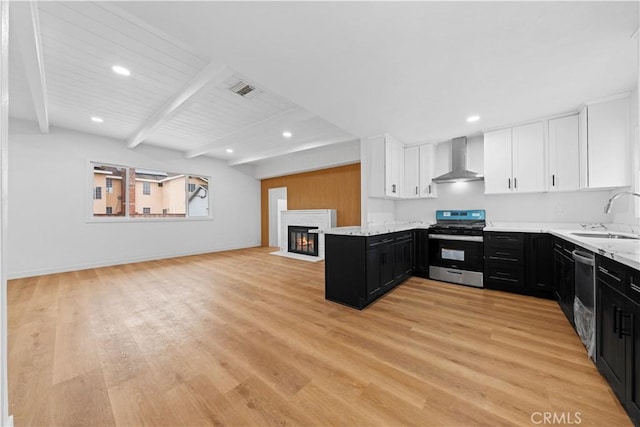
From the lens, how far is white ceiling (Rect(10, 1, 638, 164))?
5.35 feet

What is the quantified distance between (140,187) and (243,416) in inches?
249

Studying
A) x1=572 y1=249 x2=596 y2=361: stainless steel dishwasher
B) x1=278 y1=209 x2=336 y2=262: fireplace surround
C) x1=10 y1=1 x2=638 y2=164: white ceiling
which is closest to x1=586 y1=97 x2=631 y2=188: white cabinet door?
x1=10 y1=1 x2=638 y2=164: white ceiling

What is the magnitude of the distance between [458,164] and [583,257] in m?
2.62

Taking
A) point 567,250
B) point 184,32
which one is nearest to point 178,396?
point 184,32

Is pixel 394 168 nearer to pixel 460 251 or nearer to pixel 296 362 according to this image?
pixel 460 251

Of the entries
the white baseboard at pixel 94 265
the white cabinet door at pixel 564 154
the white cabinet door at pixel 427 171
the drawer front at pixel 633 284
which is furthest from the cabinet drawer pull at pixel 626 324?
the white baseboard at pixel 94 265

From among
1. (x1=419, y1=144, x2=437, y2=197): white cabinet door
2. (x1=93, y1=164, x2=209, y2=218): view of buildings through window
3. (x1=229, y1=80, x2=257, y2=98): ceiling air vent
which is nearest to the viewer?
(x1=229, y1=80, x2=257, y2=98): ceiling air vent

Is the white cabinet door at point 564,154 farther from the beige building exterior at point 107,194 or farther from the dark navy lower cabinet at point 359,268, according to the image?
the beige building exterior at point 107,194

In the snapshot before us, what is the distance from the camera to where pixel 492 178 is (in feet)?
12.4

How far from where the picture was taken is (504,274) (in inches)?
132

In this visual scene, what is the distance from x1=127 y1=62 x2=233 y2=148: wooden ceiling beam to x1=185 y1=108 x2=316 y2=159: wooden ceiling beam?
4.49 feet

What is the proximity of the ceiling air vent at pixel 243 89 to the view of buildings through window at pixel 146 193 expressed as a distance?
4195 millimetres

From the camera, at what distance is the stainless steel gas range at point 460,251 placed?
11.8 feet

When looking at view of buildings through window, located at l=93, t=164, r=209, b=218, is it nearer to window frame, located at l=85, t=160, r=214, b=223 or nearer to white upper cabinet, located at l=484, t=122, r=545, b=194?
window frame, located at l=85, t=160, r=214, b=223
